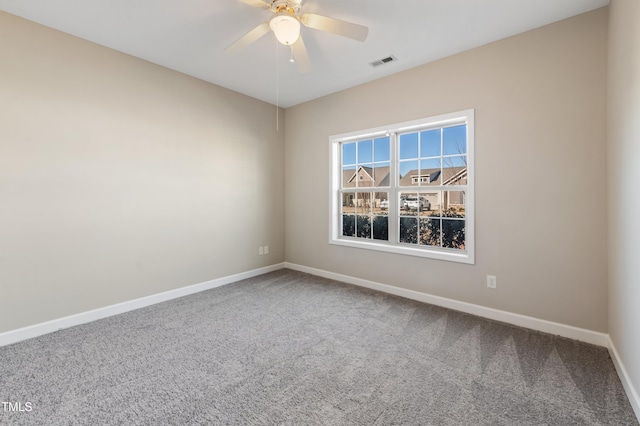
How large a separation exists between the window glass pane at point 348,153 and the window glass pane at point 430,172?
1055mm

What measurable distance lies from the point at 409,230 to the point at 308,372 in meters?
2.22

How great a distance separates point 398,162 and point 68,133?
3582 millimetres

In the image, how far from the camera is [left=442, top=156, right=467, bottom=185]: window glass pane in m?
3.13

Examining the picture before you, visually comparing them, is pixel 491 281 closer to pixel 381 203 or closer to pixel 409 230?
pixel 409 230

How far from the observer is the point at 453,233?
10.5 feet

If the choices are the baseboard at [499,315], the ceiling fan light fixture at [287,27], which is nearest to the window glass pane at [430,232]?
the baseboard at [499,315]

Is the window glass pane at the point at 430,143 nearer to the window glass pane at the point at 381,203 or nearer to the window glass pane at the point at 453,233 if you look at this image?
the window glass pane at the point at 381,203

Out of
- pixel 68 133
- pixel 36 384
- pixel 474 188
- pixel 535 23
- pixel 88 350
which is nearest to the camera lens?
pixel 36 384

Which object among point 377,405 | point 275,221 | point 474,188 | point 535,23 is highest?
point 535,23

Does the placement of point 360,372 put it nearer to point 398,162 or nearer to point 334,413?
point 334,413

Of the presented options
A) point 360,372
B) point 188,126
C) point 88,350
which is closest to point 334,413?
point 360,372

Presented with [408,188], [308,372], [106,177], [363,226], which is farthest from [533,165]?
[106,177]

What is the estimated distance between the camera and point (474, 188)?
2904 millimetres

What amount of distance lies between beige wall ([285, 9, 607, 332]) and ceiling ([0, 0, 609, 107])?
210 mm
